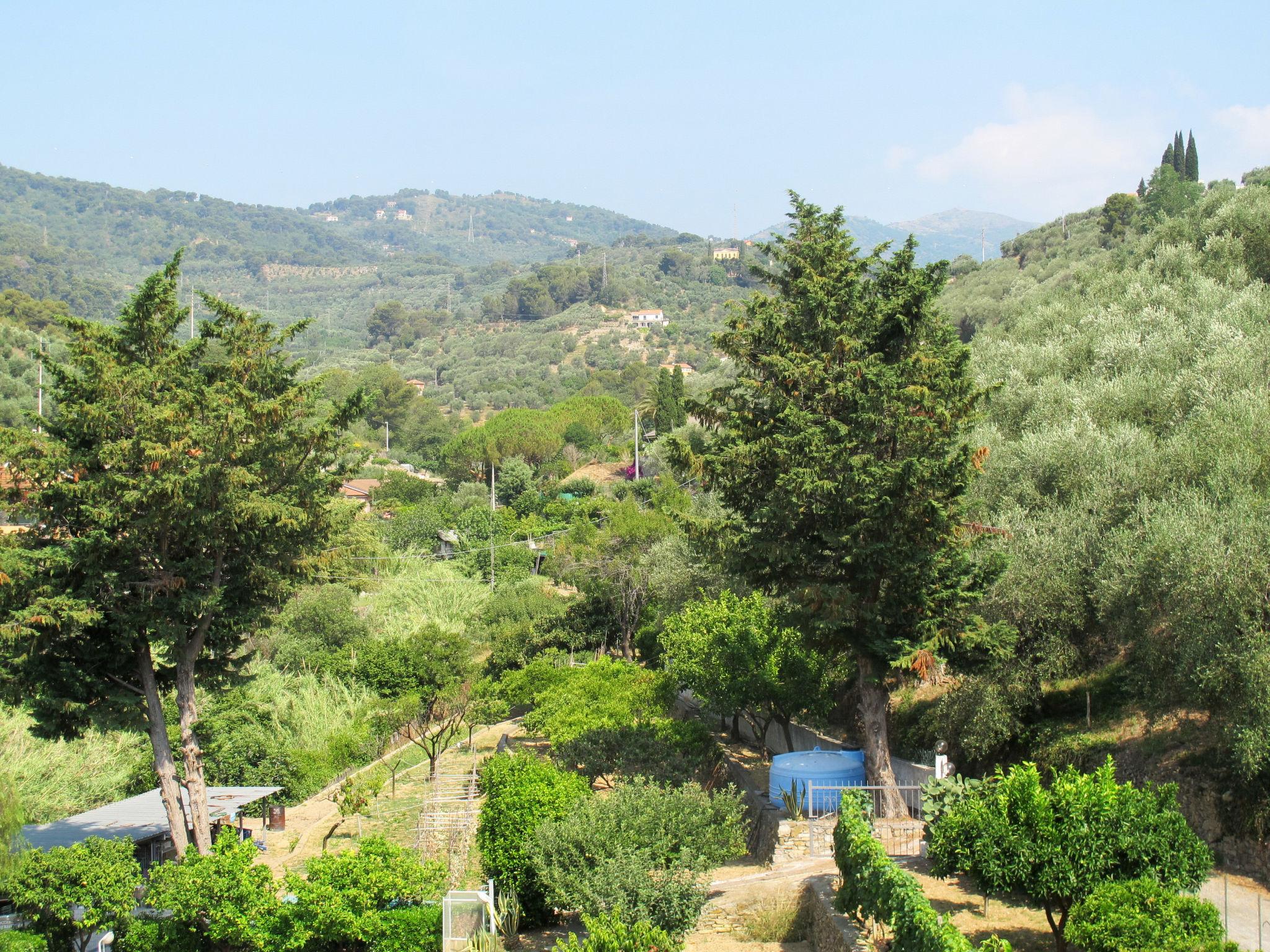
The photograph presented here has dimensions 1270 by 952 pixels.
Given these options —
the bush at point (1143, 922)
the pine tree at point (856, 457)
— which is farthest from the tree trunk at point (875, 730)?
the bush at point (1143, 922)

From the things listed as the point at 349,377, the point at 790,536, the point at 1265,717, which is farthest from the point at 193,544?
the point at 349,377

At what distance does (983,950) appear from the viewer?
29.1ft

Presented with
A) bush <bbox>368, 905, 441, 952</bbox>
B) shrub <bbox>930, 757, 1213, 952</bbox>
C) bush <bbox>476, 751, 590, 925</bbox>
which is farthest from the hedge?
bush <bbox>368, 905, 441, 952</bbox>

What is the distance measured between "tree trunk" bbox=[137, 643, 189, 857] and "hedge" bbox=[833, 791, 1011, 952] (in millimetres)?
11181

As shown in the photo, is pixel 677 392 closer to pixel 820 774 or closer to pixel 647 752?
pixel 647 752

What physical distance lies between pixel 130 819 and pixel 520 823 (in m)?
9.23

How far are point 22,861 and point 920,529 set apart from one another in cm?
1412

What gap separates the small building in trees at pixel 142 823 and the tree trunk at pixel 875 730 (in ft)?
36.3

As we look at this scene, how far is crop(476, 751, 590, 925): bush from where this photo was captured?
53.3ft

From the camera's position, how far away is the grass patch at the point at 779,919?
46.7 feet

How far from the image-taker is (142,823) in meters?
19.9

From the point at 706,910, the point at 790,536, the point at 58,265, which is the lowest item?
the point at 706,910

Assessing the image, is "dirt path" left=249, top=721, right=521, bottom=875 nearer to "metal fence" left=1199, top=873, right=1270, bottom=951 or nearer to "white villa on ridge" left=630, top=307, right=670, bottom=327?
"metal fence" left=1199, top=873, right=1270, bottom=951

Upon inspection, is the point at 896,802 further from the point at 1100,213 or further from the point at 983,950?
the point at 1100,213
